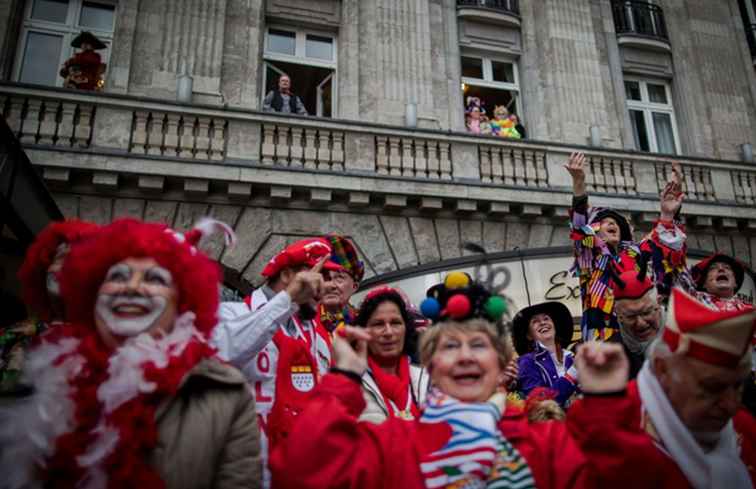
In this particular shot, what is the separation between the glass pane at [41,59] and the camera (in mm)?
8375

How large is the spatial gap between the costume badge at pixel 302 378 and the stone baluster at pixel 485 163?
6315 mm

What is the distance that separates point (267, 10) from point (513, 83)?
17.3 ft

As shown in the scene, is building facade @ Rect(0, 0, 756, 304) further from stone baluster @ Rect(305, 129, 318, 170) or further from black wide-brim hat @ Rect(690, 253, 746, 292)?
black wide-brim hat @ Rect(690, 253, 746, 292)

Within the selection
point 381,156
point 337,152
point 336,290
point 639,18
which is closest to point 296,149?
point 337,152

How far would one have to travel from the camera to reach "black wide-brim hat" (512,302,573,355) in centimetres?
442

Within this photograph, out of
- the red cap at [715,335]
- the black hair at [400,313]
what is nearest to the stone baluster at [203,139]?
the black hair at [400,313]

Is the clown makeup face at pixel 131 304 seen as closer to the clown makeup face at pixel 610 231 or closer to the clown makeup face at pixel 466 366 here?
the clown makeup face at pixel 466 366

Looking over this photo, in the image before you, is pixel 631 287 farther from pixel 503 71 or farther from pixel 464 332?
pixel 503 71

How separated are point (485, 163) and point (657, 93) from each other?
6.07 meters

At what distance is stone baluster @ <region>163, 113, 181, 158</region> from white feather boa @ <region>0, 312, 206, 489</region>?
239 inches

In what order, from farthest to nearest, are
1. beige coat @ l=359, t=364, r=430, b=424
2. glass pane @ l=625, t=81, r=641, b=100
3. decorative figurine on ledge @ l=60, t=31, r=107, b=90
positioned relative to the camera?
1. glass pane @ l=625, t=81, r=641, b=100
2. decorative figurine on ledge @ l=60, t=31, r=107, b=90
3. beige coat @ l=359, t=364, r=430, b=424

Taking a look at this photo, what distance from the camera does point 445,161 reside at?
27.8ft

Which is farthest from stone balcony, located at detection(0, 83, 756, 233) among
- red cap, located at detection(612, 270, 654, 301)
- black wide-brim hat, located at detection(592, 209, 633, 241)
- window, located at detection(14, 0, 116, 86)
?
red cap, located at detection(612, 270, 654, 301)

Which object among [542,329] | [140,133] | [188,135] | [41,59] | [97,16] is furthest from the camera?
[97,16]
